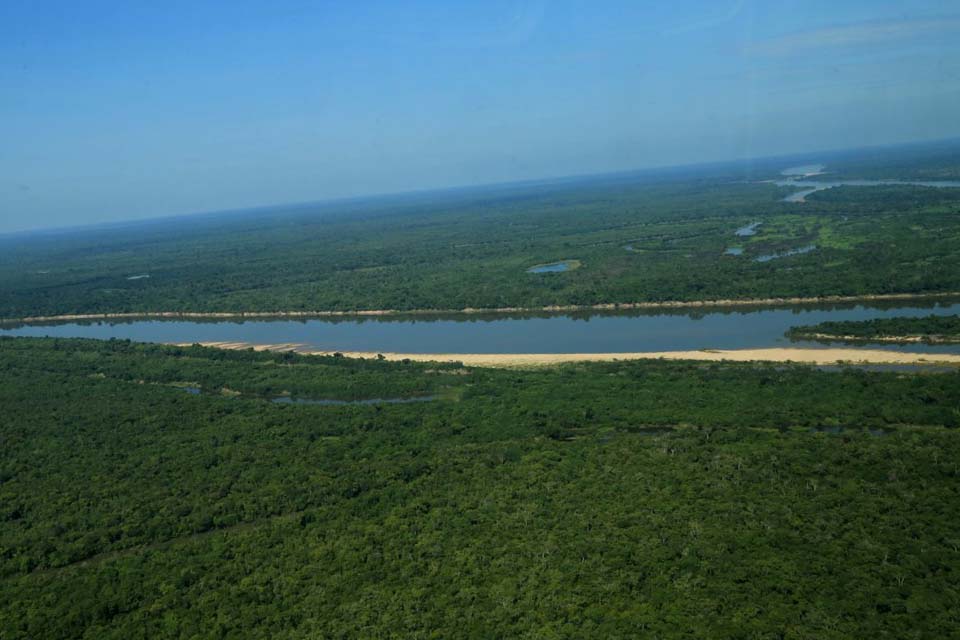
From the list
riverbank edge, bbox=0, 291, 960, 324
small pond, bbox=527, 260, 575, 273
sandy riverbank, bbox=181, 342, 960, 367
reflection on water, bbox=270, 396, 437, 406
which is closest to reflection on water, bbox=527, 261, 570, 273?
small pond, bbox=527, 260, 575, 273

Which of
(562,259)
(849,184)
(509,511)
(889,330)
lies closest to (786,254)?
(562,259)

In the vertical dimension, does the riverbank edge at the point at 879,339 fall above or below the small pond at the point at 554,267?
below

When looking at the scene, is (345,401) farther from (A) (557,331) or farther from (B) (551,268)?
(B) (551,268)

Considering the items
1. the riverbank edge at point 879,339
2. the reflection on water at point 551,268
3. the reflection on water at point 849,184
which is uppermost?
the reflection on water at point 849,184

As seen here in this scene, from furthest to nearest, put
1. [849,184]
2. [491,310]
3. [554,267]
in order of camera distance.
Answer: [849,184]
[554,267]
[491,310]

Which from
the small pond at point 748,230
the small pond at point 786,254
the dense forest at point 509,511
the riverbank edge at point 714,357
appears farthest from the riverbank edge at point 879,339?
the small pond at point 748,230

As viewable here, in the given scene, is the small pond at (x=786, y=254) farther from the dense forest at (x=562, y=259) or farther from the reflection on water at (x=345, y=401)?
the reflection on water at (x=345, y=401)

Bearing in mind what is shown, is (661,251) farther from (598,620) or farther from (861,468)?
(598,620)
